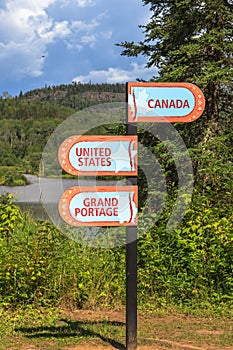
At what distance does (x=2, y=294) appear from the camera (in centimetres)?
593

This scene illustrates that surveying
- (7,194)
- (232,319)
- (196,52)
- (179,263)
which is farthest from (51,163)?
(196,52)

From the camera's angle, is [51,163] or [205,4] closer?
[51,163]

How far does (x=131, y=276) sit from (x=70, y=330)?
121 centimetres

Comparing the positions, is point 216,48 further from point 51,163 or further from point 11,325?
point 11,325

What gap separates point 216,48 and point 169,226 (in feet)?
15.7

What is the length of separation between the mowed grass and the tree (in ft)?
16.7

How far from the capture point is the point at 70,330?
5152 mm

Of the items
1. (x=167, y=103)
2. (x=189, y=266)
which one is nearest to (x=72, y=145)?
(x=167, y=103)

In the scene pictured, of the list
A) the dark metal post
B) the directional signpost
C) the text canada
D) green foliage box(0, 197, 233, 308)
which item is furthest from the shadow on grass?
the text canada

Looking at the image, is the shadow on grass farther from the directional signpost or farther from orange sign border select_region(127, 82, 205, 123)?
orange sign border select_region(127, 82, 205, 123)

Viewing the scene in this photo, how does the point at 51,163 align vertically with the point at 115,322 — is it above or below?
above

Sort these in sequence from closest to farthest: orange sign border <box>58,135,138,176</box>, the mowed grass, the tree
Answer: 1. orange sign border <box>58,135,138,176</box>
2. the mowed grass
3. the tree

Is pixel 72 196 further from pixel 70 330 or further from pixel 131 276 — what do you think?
pixel 70 330

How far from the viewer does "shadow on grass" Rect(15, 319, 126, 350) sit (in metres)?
4.98
